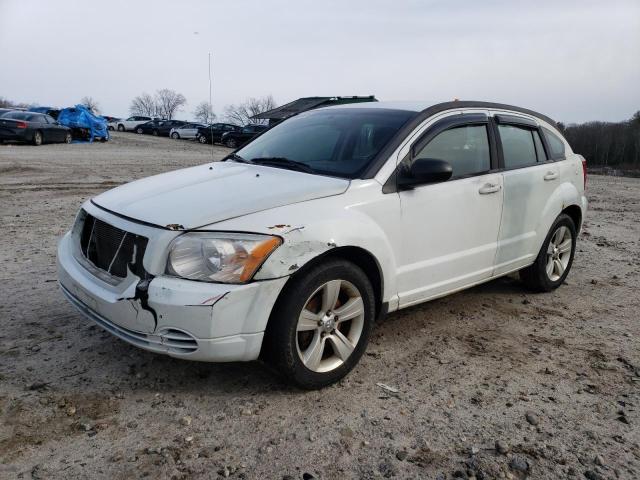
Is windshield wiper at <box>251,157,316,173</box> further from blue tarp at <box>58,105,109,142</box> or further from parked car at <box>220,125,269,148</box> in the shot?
parked car at <box>220,125,269,148</box>

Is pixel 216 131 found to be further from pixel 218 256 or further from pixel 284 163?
pixel 218 256

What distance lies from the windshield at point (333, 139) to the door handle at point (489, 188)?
764 mm

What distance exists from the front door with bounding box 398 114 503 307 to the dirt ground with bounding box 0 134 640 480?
1.54 ft

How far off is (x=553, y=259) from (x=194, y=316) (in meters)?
3.66

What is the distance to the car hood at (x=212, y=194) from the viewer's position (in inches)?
117

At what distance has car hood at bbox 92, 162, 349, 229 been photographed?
297cm

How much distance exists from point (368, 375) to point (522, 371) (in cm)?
100

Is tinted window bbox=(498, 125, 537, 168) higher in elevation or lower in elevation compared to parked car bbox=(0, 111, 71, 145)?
higher

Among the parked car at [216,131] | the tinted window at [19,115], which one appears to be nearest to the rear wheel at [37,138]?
the tinted window at [19,115]

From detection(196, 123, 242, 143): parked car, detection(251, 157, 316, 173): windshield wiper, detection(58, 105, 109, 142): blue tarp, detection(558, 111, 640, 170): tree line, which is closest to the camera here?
detection(251, 157, 316, 173): windshield wiper

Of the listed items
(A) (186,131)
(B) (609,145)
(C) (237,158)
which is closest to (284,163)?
(C) (237,158)

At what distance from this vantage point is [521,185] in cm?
444

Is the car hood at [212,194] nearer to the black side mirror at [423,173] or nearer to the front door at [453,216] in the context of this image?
the black side mirror at [423,173]

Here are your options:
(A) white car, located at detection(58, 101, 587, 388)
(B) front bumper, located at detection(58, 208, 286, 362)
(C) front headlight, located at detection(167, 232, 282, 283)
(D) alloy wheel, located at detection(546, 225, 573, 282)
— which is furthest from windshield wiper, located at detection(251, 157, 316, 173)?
(D) alloy wheel, located at detection(546, 225, 573, 282)
